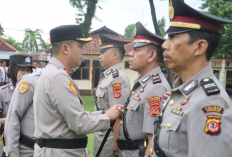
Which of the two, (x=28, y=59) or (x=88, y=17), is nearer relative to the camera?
(x=28, y=59)

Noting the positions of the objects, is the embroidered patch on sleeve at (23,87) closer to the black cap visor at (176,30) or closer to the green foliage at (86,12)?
the black cap visor at (176,30)

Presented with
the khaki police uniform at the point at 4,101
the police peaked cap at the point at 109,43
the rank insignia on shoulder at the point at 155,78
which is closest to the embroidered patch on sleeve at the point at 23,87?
the khaki police uniform at the point at 4,101

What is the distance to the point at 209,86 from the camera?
1581 mm

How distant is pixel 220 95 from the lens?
1.50 metres

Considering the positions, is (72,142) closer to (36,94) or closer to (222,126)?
(36,94)

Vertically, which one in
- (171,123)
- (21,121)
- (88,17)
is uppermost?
(88,17)

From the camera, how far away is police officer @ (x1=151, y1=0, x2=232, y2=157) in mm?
1434

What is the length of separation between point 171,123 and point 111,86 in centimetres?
237

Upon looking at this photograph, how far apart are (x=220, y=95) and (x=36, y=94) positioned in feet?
5.46

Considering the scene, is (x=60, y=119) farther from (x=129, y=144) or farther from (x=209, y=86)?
(x=209, y=86)

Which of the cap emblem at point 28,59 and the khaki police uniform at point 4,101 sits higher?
the cap emblem at point 28,59

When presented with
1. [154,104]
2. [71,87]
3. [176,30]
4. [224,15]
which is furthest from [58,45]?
[224,15]

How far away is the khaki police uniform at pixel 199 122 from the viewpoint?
4.67 feet

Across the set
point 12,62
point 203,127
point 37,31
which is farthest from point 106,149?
point 37,31
